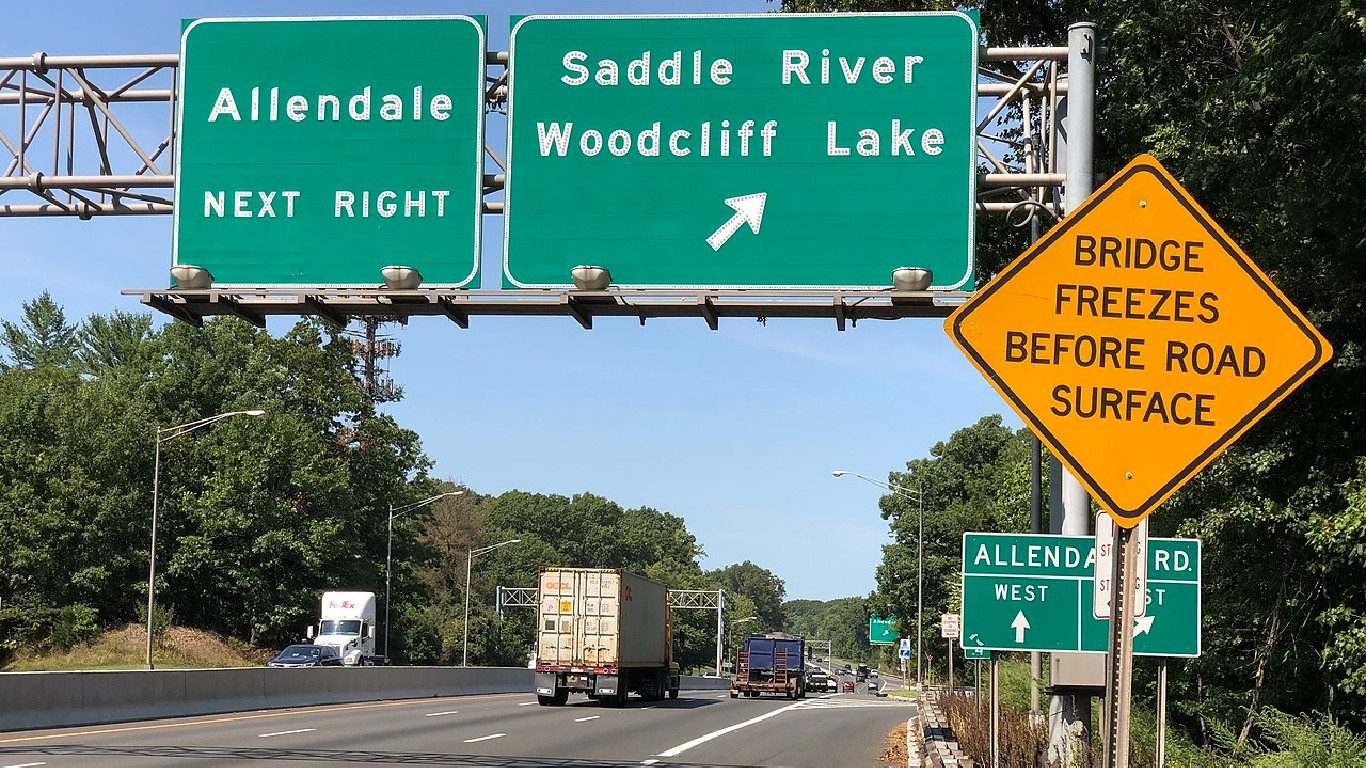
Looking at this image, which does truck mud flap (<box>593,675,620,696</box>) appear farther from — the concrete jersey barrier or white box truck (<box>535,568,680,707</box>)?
the concrete jersey barrier

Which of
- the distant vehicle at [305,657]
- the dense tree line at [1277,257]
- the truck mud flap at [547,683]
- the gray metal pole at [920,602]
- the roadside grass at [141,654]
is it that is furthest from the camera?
the roadside grass at [141,654]

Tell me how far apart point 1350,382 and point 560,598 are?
2804 centimetres

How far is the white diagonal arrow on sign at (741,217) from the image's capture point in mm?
15742

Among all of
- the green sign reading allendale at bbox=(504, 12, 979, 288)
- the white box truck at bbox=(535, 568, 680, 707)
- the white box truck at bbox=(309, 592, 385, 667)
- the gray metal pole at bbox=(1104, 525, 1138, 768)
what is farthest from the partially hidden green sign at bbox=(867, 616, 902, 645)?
the gray metal pole at bbox=(1104, 525, 1138, 768)

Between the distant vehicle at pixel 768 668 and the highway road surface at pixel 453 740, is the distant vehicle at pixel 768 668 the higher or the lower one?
the lower one

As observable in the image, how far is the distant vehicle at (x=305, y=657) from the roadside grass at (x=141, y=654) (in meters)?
11.7

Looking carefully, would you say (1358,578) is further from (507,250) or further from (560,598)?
(560,598)

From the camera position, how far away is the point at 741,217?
15.7 metres

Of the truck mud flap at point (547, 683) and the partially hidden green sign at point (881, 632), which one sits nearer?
the truck mud flap at point (547, 683)

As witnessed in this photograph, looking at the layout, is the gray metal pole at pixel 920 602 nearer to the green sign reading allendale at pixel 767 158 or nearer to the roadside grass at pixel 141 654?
the roadside grass at pixel 141 654

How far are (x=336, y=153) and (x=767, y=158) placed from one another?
4496 mm

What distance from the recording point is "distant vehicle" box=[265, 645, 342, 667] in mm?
53500

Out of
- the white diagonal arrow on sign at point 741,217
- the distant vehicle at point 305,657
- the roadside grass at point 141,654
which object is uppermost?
the white diagonal arrow on sign at point 741,217

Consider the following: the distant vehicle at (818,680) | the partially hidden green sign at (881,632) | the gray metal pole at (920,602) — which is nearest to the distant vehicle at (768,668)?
the gray metal pole at (920,602)
